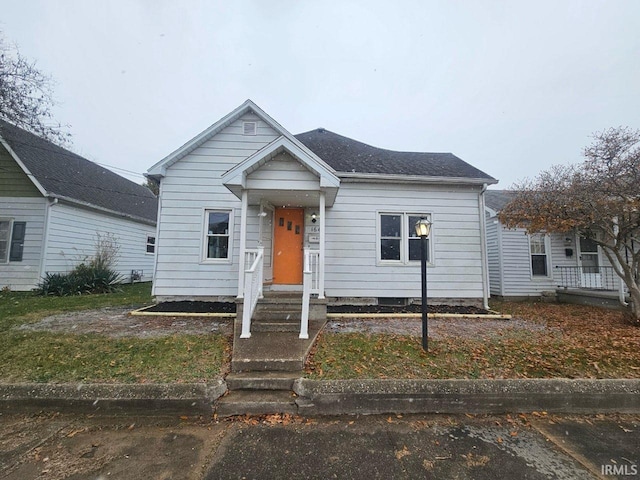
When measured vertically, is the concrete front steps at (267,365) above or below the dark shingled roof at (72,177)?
below

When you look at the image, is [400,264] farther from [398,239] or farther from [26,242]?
[26,242]

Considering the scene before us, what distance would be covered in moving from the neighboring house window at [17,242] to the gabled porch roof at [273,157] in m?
10.7

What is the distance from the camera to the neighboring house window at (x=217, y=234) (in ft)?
27.1

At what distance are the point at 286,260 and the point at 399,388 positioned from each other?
17.3 feet

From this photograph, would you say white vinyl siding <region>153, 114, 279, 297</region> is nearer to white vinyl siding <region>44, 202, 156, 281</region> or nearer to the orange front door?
the orange front door

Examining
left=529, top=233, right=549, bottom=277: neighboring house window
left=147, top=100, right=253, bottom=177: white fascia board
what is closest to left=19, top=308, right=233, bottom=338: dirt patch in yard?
left=147, top=100, right=253, bottom=177: white fascia board

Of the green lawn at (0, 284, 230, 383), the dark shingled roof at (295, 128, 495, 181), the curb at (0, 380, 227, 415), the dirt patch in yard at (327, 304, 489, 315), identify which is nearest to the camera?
the curb at (0, 380, 227, 415)

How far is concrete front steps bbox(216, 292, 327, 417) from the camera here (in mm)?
3178

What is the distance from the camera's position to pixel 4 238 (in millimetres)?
10508

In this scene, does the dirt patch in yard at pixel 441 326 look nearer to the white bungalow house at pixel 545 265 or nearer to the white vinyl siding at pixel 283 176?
the white vinyl siding at pixel 283 176

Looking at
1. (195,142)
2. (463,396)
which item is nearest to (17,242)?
(195,142)

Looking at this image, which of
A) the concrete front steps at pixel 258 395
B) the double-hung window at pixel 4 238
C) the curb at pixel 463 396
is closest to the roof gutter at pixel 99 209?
the double-hung window at pixel 4 238

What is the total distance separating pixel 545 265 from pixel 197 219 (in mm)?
13765

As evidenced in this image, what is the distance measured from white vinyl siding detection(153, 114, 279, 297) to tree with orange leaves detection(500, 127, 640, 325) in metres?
8.32
